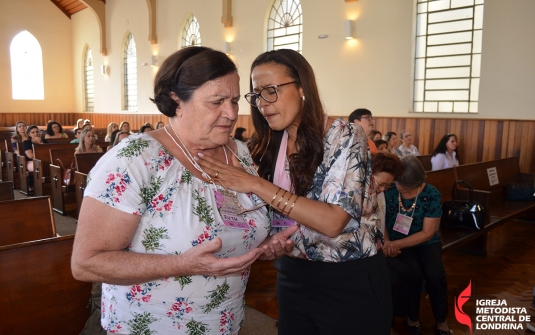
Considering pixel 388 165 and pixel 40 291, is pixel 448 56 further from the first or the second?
pixel 40 291

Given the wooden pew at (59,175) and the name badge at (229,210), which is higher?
the name badge at (229,210)

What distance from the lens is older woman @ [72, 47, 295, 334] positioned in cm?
113

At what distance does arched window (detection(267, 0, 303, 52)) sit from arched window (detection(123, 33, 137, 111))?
291 inches

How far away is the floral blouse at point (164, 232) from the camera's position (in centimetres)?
116

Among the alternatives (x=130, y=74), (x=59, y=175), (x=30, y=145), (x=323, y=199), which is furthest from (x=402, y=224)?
(x=130, y=74)

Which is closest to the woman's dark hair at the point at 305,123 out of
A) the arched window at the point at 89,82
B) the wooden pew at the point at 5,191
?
the wooden pew at the point at 5,191

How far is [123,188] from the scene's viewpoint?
1.14m

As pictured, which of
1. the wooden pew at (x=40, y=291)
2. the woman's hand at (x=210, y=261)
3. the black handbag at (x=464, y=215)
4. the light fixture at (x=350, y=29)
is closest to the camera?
the woman's hand at (x=210, y=261)

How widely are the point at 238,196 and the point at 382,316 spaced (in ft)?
2.24

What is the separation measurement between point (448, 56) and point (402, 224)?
233 inches

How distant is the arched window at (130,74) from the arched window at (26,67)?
4.95 m

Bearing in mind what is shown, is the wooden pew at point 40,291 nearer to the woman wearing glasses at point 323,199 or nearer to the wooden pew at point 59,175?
the woman wearing glasses at point 323,199

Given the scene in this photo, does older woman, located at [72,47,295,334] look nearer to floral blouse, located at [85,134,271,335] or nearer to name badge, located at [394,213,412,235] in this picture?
floral blouse, located at [85,134,271,335]

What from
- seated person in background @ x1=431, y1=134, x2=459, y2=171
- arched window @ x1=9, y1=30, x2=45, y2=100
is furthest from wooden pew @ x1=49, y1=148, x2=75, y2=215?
arched window @ x1=9, y1=30, x2=45, y2=100
